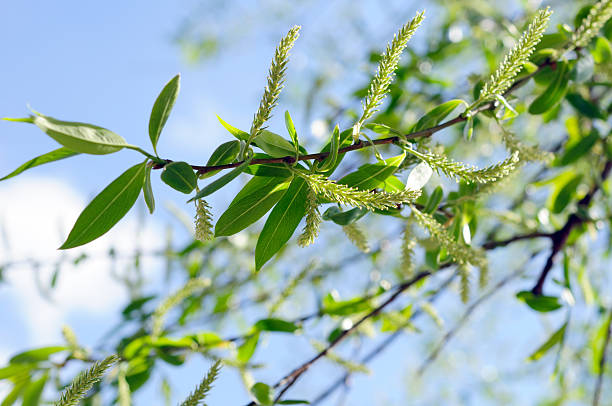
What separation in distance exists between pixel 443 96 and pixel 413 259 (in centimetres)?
61

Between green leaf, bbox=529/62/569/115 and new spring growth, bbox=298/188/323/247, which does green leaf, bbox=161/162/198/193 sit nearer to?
new spring growth, bbox=298/188/323/247

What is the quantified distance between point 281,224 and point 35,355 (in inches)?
23.2

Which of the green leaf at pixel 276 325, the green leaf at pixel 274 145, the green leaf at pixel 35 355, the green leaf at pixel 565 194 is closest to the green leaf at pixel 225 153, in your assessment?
the green leaf at pixel 274 145

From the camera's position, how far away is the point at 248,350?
796 mm

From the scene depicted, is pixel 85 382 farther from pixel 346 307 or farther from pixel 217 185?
pixel 346 307

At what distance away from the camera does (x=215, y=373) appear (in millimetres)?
430

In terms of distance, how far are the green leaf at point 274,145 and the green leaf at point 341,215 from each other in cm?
7

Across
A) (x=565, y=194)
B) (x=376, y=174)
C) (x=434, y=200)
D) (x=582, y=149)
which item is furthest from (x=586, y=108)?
(x=376, y=174)

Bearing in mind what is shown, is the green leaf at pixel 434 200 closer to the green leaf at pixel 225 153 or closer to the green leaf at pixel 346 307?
the green leaf at pixel 225 153

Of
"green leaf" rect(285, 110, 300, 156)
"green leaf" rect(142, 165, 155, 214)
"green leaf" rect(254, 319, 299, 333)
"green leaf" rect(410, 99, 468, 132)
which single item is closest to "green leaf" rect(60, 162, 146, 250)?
"green leaf" rect(142, 165, 155, 214)

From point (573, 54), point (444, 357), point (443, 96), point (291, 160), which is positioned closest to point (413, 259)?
point (291, 160)

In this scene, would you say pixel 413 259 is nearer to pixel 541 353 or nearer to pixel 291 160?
pixel 291 160

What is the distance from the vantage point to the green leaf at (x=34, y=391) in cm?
76

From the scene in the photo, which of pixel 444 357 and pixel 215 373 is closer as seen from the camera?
pixel 215 373
